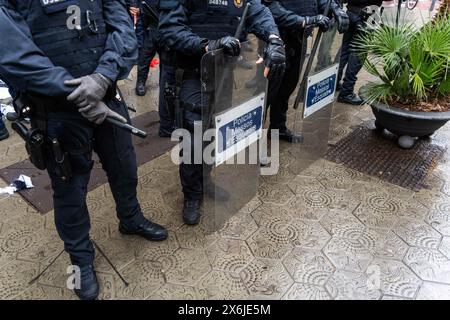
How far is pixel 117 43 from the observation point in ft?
6.70

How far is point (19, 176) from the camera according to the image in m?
3.33

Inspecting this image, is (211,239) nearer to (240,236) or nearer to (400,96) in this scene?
(240,236)

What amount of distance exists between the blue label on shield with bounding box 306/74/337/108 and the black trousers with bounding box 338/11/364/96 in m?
1.28

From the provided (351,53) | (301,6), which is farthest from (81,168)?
(351,53)

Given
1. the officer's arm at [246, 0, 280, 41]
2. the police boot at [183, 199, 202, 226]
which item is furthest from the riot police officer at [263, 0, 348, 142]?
the police boot at [183, 199, 202, 226]

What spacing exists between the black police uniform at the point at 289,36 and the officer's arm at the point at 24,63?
2088 millimetres

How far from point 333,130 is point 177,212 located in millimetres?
2185

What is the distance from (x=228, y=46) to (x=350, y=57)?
3016 mm

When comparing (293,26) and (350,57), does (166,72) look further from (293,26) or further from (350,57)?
(350,57)

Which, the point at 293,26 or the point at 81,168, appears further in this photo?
the point at 293,26

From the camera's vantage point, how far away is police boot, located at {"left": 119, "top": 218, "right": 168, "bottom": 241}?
2.63m

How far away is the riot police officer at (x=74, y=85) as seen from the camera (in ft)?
5.69

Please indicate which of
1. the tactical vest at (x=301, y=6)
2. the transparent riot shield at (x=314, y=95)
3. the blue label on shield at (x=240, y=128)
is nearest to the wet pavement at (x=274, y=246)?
the transparent riot shield at (x=314, y=95)
